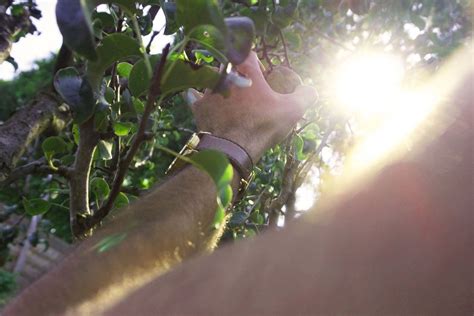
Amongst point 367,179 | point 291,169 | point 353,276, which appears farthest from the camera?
point 291,169

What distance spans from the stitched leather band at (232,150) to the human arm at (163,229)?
0.03 meters

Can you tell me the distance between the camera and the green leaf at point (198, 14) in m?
0.83

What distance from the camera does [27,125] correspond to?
6.44 feet

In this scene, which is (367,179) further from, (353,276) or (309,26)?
(309,26)

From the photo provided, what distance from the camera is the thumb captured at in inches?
53.1

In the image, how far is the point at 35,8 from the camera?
8.16ft

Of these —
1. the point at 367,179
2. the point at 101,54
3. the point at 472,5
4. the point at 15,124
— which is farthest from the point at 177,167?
the point at 472,5

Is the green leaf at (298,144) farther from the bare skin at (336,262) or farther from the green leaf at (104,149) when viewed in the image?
the bare skin at (336,262)

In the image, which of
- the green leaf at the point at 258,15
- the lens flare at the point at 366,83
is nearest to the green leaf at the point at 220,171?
the green leaf at the point at 258,15

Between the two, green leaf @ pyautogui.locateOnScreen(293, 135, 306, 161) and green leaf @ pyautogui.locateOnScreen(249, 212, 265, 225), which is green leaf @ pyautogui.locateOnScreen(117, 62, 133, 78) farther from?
green leaf @ pyautogui.locateOnScreen(249, 212, 265, 225)

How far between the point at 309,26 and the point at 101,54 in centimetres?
186

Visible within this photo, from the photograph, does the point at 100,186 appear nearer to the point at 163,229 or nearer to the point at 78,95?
the point at 78,95

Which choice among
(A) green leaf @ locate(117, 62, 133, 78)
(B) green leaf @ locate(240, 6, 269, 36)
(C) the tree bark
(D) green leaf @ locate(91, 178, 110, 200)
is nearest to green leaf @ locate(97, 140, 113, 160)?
(D) green leaf @ locate(91, 178, 110, 200)

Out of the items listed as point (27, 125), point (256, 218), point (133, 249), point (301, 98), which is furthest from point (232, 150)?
point (27, 125)
